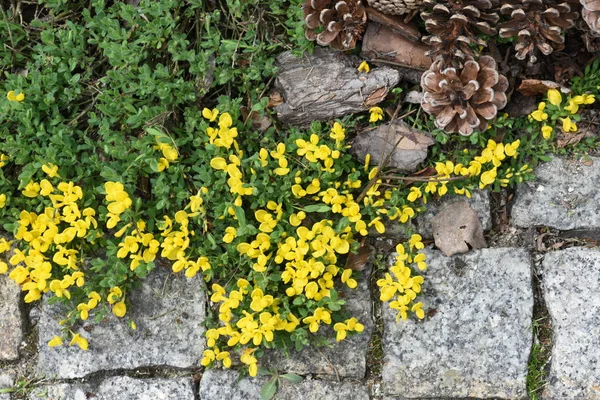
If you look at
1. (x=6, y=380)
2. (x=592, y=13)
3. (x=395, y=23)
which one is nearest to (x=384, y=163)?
(x=395, y=23)

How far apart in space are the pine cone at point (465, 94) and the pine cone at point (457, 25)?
0.18 ft

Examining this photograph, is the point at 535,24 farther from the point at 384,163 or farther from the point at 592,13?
the point at 384,163

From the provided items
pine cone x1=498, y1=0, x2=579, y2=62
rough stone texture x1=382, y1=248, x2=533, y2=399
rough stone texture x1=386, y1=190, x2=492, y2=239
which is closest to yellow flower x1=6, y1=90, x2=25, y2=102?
rough stone texture x1=386, y1=190, x2=492, y2=239

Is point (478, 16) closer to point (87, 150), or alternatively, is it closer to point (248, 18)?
point (248, 18)

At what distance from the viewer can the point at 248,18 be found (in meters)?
3.08

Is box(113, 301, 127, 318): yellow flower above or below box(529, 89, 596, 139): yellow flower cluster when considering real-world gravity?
below

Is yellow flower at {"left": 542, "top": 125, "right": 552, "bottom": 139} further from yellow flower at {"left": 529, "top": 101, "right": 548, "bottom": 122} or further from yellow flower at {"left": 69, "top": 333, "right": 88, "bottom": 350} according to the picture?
yellow flower at {"left": 69, "top": 333, "right": 88, "bottom": 350}

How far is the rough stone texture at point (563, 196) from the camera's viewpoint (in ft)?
9.62

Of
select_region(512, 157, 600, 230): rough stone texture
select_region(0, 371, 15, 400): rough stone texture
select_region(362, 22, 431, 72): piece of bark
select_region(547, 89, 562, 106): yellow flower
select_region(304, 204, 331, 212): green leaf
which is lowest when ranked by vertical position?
select_region(0, 371, 15, 400): rough stone texture

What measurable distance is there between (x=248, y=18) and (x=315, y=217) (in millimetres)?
987

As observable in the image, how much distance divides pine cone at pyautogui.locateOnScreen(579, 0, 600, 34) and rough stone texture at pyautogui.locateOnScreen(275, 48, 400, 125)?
81cm

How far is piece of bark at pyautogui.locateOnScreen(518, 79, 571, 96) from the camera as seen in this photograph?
2837 mm

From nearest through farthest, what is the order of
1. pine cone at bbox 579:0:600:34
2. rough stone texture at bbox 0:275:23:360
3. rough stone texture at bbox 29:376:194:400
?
1. pine cone at bbox 579:0:600:34
2. rough stone texture at bbox 29:376:194:400
3. rough stone texture at bbox 0:275:23:360

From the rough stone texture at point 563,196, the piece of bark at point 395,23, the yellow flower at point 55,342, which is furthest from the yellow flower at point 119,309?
the rough stone texture at point 563,196
